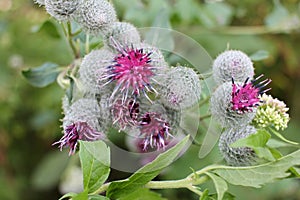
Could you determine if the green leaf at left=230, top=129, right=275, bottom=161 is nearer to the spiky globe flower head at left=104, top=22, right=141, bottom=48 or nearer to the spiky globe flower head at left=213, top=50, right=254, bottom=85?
the spiky globe flower head at left=213, top=50, right=254, bottom=85

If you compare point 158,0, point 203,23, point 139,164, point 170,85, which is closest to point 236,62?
point 170,85

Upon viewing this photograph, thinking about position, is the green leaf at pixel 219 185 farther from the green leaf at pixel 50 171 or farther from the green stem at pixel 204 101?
the green leaf at pixel 50 171

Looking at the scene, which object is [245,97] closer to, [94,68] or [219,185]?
[219,185]

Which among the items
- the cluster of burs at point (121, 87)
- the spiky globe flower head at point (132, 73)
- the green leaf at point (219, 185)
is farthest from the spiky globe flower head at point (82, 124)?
the green leaf at point (219, 185)

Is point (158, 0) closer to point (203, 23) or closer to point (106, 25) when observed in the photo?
point (203, 23)

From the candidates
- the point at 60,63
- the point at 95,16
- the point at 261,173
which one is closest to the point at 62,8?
the point at 95,16

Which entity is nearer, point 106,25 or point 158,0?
point 106,25
